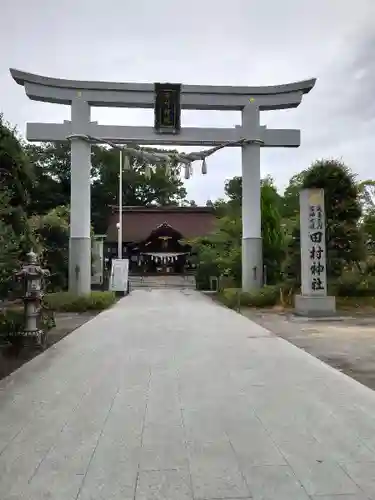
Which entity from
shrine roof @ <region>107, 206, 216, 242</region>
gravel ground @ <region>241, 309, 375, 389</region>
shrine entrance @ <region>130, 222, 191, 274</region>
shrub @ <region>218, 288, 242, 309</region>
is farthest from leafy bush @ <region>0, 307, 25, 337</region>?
shrine roof @ <region>107, 206, 216, 242</region>

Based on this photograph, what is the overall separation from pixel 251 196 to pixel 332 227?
3.67 m

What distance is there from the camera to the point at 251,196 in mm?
19531

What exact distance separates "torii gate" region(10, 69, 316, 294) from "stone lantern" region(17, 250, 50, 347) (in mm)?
9438

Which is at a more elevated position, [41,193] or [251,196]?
[41,193]

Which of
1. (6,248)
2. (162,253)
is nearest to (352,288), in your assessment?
(6,248)

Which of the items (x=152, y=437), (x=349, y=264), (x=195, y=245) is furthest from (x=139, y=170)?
(x=152, y=437)

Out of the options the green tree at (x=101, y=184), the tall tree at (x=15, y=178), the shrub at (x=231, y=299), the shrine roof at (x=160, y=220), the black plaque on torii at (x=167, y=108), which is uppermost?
the green tree at (x=101, y=184)

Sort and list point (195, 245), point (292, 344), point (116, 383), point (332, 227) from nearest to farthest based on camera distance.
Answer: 1. point (116, 383)
2. point (292, 344)
3. point (332, 227)
4. point (195, 245)

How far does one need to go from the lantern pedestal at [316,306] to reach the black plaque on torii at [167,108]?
805 centimetres

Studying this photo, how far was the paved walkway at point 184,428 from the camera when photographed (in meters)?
3.31

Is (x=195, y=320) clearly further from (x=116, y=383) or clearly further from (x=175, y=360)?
(x=116, y=383)

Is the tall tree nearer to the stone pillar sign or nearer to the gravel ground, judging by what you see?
the gravel ground

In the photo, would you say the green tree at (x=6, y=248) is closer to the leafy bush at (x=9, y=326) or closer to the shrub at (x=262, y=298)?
the leafy bush at (x=9, y=326)

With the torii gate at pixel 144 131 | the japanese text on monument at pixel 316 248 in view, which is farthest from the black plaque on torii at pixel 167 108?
the japanese text on monument at pixel 316 248
